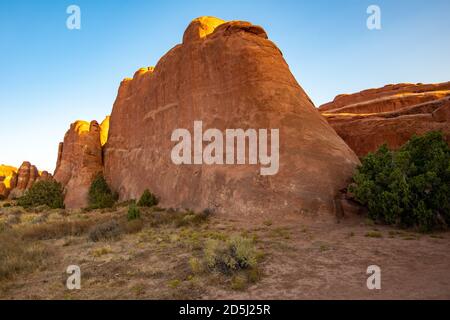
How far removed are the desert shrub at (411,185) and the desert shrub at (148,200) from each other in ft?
48.5

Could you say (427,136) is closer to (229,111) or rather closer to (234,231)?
(234,231)

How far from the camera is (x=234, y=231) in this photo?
1209cm

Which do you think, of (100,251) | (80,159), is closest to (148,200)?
(100,251)

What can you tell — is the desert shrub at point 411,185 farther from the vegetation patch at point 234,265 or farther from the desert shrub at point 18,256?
the desert shrub at point 18,256

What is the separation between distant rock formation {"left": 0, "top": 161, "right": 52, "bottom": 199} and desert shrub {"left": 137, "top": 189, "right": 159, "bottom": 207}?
43529 mm

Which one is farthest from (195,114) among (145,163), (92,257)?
(92,257)

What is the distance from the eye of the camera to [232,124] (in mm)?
18188

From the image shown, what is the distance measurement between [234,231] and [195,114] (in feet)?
37.1

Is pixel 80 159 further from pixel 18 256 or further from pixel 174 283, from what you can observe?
pixel 174 283

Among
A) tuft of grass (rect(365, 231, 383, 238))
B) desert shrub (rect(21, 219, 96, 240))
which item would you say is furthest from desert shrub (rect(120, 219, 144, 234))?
tuft of grass (rect(365, 231, 383, 238))

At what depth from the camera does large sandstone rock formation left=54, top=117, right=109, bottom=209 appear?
30609 mm

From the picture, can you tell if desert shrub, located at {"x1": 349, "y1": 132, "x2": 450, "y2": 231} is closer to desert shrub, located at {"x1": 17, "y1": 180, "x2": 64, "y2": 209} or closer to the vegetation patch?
the vegetation patch

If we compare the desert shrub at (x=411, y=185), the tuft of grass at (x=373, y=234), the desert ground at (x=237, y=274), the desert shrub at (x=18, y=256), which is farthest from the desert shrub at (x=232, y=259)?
the desert shrub at (x=411, y=185)
